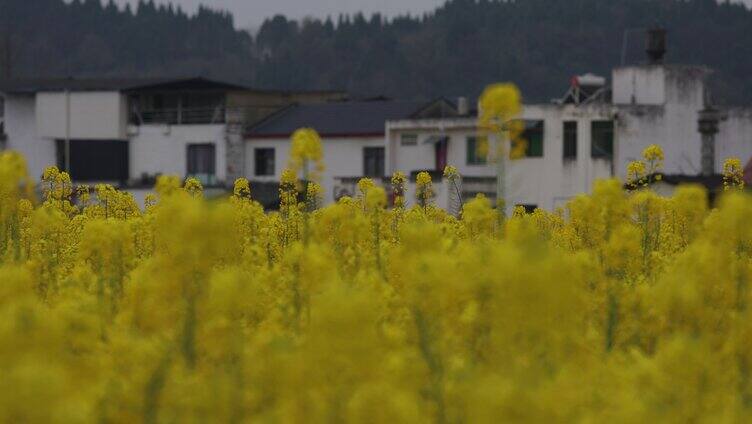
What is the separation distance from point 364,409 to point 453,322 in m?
1.51

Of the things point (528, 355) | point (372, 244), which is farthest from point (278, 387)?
point (372, 244)

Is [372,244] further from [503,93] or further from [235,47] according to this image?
[235,47]

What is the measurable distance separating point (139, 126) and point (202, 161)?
2670 mm

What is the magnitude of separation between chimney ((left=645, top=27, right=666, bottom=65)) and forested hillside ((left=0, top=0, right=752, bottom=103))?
84.3 ft

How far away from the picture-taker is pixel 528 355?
16.8ft

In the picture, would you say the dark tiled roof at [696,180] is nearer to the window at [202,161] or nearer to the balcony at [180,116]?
the window at [202,161]

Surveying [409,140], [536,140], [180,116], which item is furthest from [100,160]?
[536,140]

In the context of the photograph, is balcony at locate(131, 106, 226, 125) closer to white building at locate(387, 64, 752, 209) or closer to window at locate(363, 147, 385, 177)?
window at locate(363, 147, 385, 177)

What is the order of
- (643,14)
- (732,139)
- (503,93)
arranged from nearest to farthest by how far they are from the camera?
(503,93)
(732,139)
(643,14)

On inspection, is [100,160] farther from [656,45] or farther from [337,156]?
[656,45]

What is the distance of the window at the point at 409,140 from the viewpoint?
4350 cm

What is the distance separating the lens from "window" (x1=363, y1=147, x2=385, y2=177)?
148ft

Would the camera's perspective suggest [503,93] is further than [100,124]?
No

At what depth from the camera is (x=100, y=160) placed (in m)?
50.2
